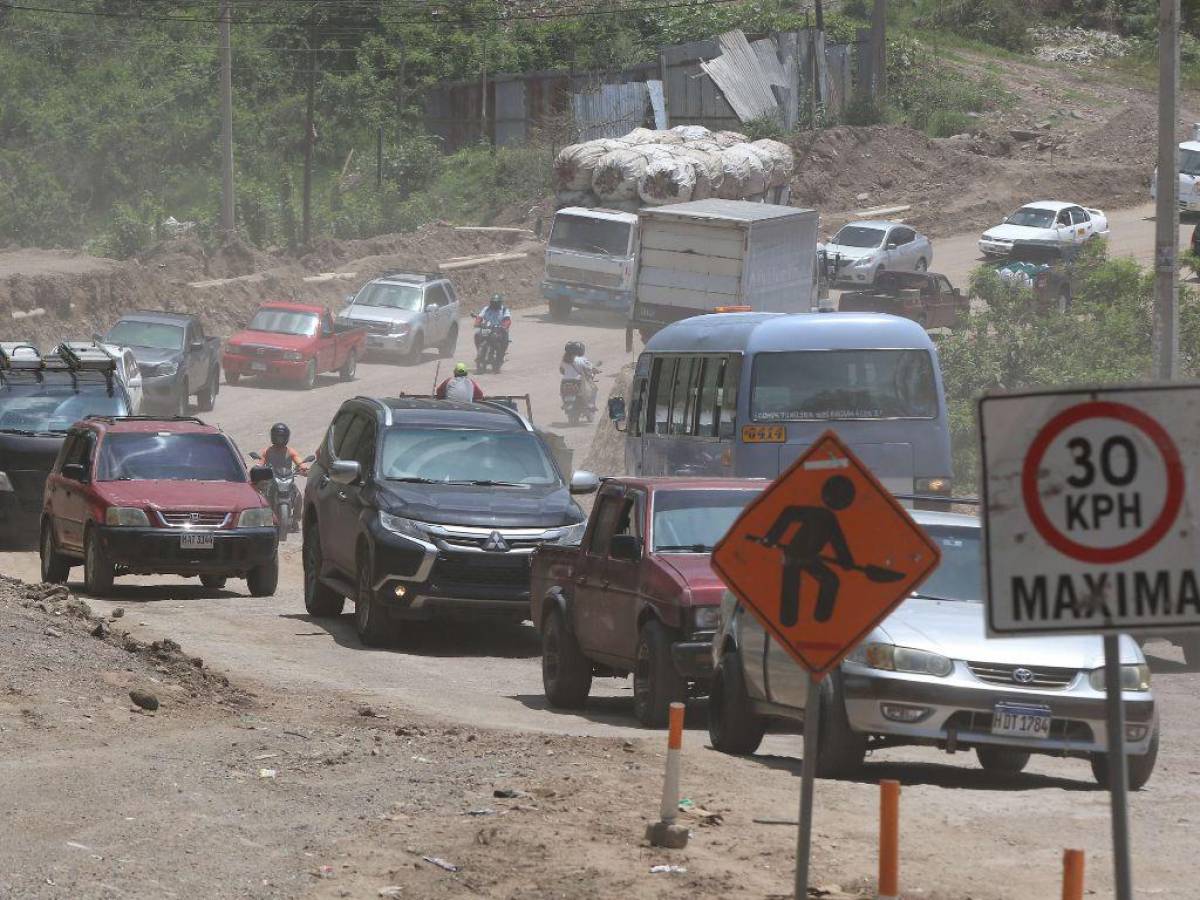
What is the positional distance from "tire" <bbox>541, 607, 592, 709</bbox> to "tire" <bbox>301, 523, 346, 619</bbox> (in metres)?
4.61

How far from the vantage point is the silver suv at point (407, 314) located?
1683 inches

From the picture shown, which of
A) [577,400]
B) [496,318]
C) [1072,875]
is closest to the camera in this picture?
[1072,875]

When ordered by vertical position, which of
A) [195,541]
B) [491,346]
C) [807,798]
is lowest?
[195,541]

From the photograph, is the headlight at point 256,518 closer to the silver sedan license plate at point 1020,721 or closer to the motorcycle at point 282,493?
the motorcycle at point 282,493

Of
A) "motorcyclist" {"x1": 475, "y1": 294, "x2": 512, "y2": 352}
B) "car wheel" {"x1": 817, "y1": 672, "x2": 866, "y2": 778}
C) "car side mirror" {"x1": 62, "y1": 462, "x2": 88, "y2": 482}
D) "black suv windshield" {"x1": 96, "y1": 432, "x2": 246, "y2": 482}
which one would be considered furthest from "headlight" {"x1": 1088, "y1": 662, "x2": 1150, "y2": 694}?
"motorcyclist" {"x1": 475, "y1": 294, "x2": 512, "y2": 352}

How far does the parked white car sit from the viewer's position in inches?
1796

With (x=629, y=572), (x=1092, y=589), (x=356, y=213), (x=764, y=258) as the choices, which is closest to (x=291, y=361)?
(x=764, y=258)

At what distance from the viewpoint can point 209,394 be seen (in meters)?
37.2

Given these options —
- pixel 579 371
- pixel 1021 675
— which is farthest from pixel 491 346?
pixel 1021 675

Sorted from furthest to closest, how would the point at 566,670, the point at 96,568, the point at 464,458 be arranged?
the point at 96,568
the point at 464,458
the point at 566,670

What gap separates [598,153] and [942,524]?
3908 cm

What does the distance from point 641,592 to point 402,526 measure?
390 cm

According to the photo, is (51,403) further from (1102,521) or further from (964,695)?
(1102,521)

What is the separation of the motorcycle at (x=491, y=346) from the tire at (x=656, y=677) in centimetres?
2842
